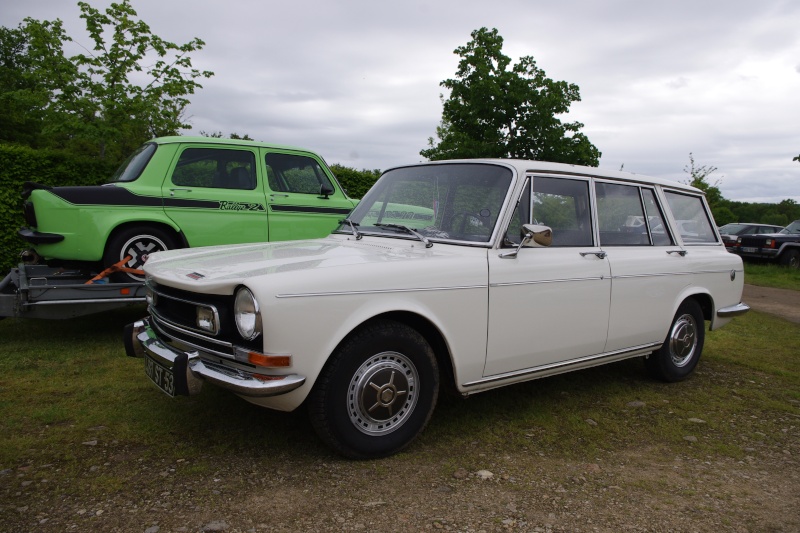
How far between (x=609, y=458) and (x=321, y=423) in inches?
68.0

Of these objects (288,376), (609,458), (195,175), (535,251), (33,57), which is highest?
(33,57)

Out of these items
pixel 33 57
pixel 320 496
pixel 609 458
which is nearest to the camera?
pixel 320 496

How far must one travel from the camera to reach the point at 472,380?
3.55 m

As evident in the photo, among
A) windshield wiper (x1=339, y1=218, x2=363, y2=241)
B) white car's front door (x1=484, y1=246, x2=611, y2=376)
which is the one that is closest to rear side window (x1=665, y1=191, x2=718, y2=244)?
white car's front door (x1=484, y1=246, x2=611, y2=376)

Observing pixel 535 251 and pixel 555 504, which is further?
pixel 535 251

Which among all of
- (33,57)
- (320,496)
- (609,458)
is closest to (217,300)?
(320,496)

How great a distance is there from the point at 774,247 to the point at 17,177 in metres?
19.8

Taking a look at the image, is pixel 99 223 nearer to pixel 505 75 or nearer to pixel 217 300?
pixel 217 300

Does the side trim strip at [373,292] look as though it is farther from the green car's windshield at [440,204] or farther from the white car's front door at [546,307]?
the green car's windshield at [440,204]

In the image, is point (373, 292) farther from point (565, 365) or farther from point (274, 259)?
point (565, 365)

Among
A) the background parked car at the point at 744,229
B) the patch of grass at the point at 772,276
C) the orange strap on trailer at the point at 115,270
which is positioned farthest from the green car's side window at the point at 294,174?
the background parked car at the point at 744,229

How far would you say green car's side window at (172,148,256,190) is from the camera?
6.53 meters

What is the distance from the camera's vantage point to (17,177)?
9.55m

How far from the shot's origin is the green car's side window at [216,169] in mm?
6531
